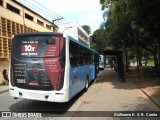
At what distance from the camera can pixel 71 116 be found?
1030 centimetres

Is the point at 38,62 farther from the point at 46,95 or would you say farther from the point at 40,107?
the point at 40,107

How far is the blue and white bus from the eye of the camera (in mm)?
10812

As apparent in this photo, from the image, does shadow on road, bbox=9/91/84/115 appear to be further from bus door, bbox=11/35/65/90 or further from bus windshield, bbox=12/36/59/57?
bus windshield, bbox=12/36/59/57

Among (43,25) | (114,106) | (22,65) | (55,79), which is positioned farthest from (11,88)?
(43,25)

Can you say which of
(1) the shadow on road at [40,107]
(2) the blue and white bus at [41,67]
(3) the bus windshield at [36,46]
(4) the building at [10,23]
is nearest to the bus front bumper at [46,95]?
(2) the blue and white bus at [41,67]

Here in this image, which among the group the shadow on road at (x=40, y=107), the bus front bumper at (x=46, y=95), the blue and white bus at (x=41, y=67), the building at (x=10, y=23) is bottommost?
the shadow on road at (x=40, y=107)

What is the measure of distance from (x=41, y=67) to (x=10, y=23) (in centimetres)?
2153

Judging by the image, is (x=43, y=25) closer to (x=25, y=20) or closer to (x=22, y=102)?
(x=25, y=20)

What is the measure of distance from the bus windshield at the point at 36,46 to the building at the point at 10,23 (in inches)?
607

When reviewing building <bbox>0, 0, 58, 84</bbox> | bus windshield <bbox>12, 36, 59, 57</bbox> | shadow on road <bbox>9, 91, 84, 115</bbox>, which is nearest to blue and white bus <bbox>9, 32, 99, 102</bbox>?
bus windshield <bbox>12, 36, 59, 57</bbox>

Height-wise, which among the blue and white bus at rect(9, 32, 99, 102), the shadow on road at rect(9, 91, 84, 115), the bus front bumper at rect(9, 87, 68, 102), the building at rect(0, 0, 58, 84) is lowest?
the shadow on road at rect(9, 91, 84, 115)

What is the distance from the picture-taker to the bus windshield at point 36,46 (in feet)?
36.2

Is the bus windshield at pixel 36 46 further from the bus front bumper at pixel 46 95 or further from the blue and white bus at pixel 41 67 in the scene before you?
the bus front bumper at pixel 46 95

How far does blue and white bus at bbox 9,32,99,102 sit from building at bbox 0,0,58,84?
15.5 meters
